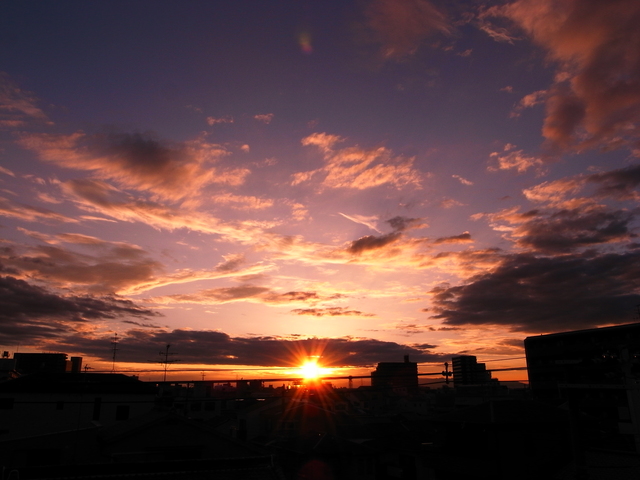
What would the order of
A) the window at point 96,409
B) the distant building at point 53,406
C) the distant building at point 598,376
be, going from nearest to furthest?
the distant building at point 598,376, the distant building at point 53,406, the window at point 96,409

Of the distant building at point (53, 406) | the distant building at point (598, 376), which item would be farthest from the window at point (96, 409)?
the distant building at point (598, 376)

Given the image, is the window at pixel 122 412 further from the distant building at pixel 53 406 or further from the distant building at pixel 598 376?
the distant building at pixel 598 376

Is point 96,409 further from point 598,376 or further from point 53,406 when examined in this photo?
point 598,376

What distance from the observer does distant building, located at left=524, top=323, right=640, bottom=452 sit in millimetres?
17406

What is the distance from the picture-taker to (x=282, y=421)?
6638cm

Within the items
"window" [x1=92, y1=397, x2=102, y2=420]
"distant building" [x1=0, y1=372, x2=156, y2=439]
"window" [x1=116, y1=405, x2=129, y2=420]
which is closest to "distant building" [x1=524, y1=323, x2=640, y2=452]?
"distant building" [x1=0, y1=372, x2=156, y2=439]

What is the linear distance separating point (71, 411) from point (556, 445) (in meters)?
47.4

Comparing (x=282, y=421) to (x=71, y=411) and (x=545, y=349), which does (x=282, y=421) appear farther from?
(x=545, y=349)

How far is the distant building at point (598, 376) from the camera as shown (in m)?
17.4

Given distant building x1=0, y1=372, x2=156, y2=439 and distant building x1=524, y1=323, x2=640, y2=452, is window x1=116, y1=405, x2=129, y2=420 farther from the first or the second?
distant building x1=524, y1=323, x2=640, y2=452

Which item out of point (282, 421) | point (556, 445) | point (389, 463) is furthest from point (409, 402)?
point (556, 445)

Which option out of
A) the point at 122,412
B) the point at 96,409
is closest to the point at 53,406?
the point at 96,409

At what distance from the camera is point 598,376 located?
88.4 meters

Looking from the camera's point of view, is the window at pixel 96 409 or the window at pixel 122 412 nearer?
the window at pixel 96 409
